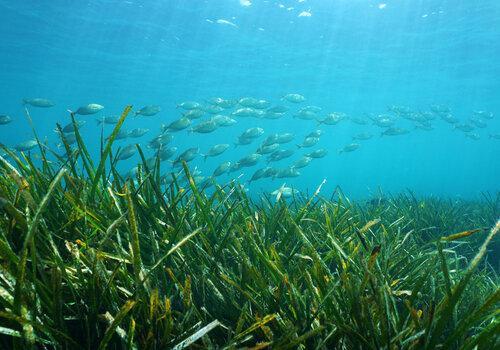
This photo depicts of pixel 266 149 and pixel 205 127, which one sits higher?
pixel 205 127

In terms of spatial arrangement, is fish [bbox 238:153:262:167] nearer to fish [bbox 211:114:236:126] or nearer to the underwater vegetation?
fish [bbox 211:114:236:126]

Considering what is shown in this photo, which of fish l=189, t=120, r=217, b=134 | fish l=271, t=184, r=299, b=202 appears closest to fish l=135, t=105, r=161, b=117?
fish l=189, t=120, r=217, b=134

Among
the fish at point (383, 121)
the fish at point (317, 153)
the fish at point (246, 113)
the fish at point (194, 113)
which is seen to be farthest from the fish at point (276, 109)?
the fish at point (383, 121)

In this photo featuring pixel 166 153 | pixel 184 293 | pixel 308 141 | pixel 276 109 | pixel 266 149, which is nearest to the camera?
pixel 184 293

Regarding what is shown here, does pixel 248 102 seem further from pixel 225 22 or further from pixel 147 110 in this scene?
pixel 225 22

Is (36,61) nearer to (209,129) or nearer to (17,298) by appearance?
(209,129)

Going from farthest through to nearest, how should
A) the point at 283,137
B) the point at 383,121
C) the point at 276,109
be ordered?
the point at 383,121 < the point at 276,109 < the point at 283,137

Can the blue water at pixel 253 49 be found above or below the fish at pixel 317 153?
above

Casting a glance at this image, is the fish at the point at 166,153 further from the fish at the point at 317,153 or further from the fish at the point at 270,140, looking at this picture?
the fish at the point at 317,153

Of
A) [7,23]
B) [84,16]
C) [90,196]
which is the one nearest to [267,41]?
[84,16]

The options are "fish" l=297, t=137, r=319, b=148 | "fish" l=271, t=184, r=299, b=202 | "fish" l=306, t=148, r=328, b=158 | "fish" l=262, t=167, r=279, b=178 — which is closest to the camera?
"fish" l=271, t=184, r=299, b=202

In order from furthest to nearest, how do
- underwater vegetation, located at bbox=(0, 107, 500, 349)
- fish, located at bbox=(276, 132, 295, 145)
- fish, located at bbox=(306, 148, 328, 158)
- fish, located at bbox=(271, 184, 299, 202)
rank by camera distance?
fish, located at bbox=(276, 132, 295, 145) < fish, located at bbox=(306, 148, 328, 158) < fish, located at bbox=(271, 184, 299, 202) < underwater vegetation, located at bbox=(0, 107, 500, 349)

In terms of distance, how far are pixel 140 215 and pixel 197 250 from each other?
20.9 inches

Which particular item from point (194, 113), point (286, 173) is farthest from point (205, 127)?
point (286, 173)
